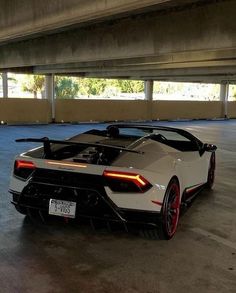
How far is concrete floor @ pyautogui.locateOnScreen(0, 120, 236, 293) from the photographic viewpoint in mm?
3219

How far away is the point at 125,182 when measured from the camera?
154 inches

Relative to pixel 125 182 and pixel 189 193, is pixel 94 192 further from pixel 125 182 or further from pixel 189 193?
pixel 189 193

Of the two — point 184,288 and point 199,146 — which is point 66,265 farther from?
point 199,146

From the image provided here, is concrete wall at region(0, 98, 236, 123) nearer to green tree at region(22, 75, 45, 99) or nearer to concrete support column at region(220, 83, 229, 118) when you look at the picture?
concrete support column at region(220, 83, 229, 118)

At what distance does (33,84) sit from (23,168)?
2567 centimetres

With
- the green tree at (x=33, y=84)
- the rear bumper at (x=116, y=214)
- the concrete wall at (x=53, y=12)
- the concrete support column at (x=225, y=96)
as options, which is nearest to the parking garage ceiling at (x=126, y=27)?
the concrete wall at (x=53, y=12)

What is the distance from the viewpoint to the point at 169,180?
4.21m

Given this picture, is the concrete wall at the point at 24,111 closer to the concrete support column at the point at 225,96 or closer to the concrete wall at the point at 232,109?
the concrete support column at the point at 225,96

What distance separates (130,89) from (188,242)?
3827cm

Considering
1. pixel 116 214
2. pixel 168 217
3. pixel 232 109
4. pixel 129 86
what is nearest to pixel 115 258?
pixel 116 214

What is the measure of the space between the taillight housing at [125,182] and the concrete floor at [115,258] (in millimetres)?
613

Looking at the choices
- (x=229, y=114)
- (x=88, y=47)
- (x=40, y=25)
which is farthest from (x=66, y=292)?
(x=229, y=114)

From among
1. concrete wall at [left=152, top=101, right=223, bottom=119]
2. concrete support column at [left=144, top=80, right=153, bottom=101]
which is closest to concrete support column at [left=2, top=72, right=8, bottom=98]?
concrete support column at [left=144, top=80, right=153, bottom=101]

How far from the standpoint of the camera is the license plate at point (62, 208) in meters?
3.96
